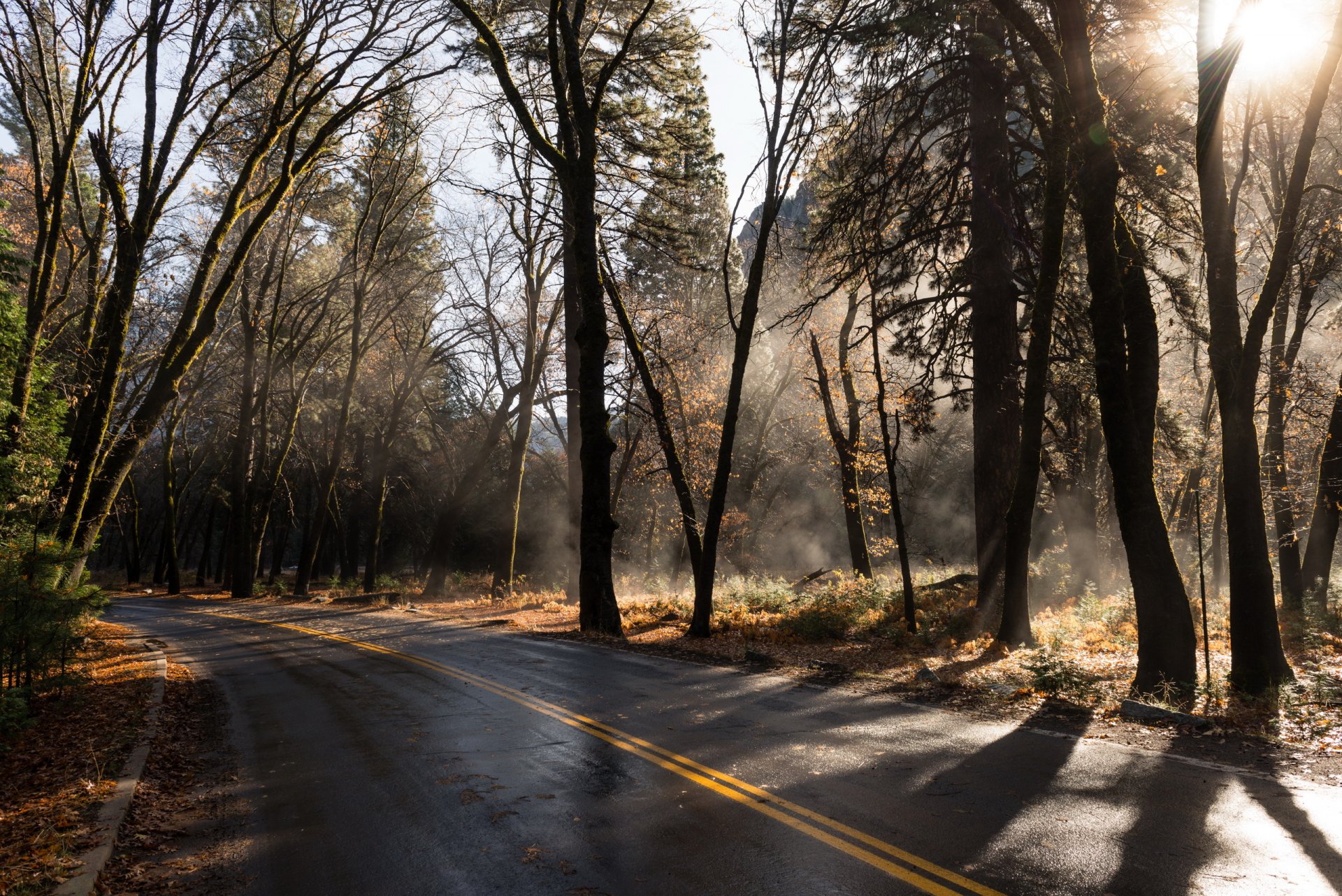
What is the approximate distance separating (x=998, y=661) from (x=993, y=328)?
21.9 feet

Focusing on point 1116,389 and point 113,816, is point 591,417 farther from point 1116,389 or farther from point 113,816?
point 113,816

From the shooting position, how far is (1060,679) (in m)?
9.44

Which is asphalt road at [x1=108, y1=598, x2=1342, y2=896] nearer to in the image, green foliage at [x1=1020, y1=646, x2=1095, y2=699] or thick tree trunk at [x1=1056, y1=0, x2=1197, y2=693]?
green foliage at [x1=1020, y1=646, x2=1095, y2=699]

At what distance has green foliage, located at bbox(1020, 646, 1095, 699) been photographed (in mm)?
9219

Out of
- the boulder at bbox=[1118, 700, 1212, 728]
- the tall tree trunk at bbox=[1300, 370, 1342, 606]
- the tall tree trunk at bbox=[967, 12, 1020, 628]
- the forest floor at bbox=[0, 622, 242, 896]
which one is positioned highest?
the tall tree trunk at bbox=[967, 12, 1020, 628]

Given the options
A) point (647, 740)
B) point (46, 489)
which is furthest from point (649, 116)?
point (647, 740)

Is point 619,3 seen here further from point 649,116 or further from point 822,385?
point 822,385

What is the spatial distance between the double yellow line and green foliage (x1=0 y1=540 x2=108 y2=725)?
496 centimetres

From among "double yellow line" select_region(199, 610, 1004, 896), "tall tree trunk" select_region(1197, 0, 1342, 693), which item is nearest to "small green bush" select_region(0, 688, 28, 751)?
"double yellow line" select_region(199, 610, 1004, 896)

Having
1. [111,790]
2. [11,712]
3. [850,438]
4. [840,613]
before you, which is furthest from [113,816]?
[850,438]

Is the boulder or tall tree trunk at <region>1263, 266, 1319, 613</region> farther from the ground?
tall tree trunk at <region>1263, 266, 1319, 613</region>

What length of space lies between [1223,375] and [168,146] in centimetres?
1575

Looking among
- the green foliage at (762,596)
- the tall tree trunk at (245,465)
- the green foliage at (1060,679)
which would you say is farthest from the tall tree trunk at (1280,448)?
the tall tree trunk at (245,465)

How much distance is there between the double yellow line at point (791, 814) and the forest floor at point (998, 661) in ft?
11.0
